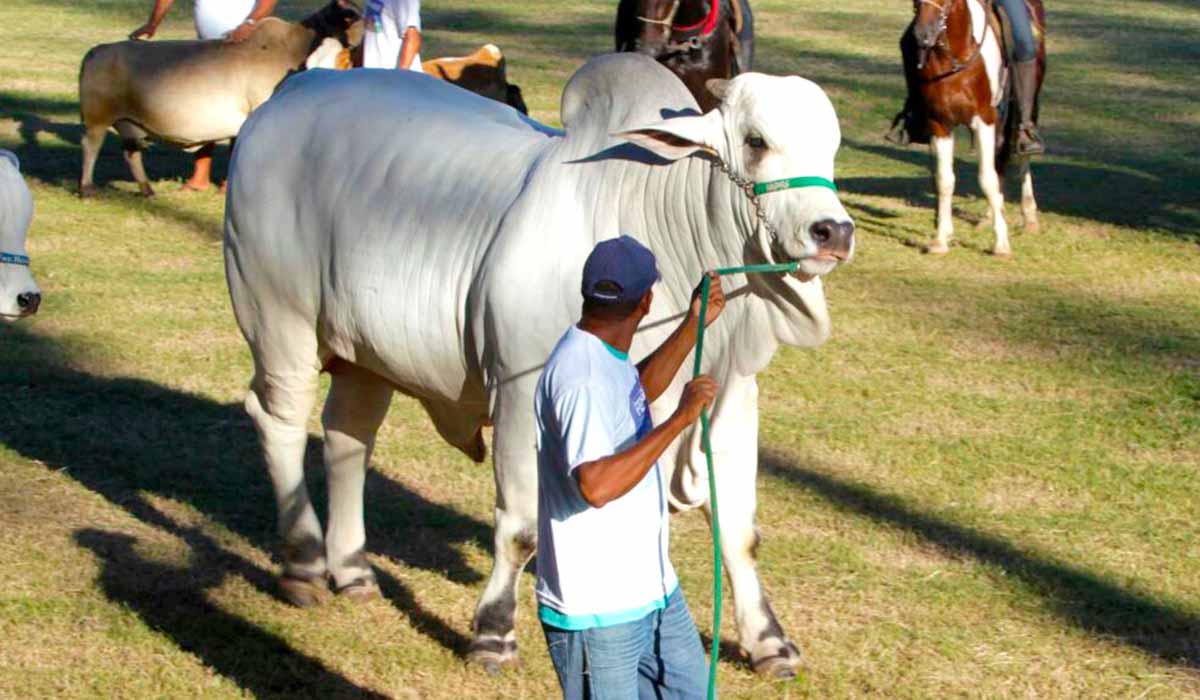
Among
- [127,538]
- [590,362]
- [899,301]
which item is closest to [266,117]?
[127,538]

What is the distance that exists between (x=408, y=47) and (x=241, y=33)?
2.63 meters

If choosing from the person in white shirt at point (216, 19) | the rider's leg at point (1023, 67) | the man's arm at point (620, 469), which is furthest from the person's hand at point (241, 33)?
the man's arm at point (620, 469)

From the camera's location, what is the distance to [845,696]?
5.43 meters

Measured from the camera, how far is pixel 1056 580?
6.31 m

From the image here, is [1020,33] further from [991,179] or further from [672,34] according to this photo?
[672,34]

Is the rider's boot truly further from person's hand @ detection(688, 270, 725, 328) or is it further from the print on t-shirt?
the print on t-shirt

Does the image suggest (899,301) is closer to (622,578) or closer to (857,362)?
(857,362)

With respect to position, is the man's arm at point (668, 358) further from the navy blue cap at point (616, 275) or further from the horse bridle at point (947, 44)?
the horse bridle at point (947, 44)

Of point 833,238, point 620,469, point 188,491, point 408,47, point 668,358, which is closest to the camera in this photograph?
point 620,469

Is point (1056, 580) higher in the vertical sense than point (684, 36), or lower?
lower

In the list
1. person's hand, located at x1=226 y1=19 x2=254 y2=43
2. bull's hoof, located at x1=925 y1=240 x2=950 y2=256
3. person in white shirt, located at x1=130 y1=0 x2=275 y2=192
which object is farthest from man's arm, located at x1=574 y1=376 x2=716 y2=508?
person in white shirt, located at x1=130 y1=0 x2=275 y2=192

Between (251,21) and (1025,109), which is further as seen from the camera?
(251,21)

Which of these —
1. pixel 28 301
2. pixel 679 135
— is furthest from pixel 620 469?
pixel 28 301

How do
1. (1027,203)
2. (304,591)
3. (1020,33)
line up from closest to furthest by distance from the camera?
(304,591) → (1020,33) → (1027,203)
